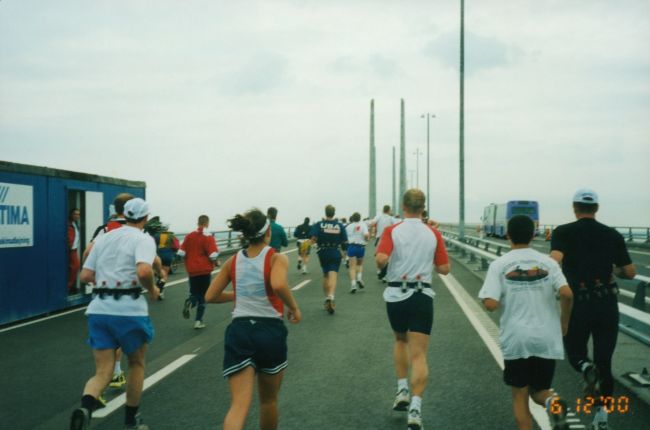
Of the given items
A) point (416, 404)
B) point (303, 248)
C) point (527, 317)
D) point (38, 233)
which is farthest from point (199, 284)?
point (303, 248)

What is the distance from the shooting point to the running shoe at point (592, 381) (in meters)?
5.33

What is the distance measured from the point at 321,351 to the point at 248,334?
4.86 metres

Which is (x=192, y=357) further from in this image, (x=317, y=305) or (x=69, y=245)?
(x=69, y=245)

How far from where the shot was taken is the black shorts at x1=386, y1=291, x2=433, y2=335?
607cm

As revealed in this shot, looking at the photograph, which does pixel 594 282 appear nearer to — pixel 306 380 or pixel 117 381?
pixel 306 380

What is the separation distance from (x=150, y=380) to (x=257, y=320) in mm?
3581

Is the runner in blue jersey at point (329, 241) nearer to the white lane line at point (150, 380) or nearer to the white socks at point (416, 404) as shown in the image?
the white lane line at point (150, 380)

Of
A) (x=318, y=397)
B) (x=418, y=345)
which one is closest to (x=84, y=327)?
(x=318, y=397)

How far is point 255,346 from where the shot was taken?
15.0ft

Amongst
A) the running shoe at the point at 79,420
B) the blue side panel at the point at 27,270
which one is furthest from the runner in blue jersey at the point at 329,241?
the running shoe at the point at 79,420

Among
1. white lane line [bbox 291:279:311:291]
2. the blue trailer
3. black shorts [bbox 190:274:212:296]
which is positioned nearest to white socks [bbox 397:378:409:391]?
black shorts [bbox 190:274:212:296]

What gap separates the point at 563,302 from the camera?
5047 millimetres

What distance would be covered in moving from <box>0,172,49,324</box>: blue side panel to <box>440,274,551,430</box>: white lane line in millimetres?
7781

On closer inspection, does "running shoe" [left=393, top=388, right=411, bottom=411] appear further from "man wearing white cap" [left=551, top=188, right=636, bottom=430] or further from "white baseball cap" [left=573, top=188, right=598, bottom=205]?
"white baseball cap" [left=573, top=188, right=598, bottom=205]
